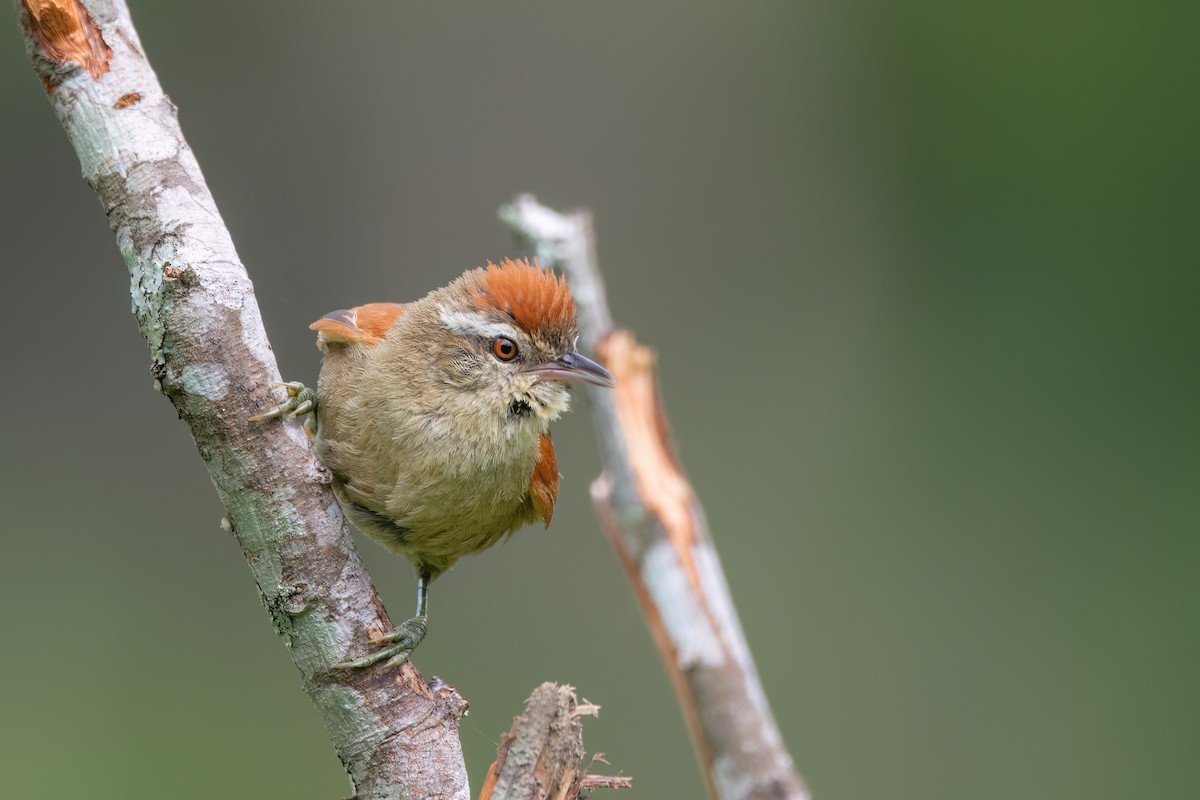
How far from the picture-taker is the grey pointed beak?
3381 mm

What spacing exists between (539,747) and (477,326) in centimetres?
128

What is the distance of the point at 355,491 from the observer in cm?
329

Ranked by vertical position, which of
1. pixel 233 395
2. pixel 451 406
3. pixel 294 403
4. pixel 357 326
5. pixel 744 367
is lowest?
pixel 233 395

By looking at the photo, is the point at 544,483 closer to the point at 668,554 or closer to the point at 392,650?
the point at 668,554

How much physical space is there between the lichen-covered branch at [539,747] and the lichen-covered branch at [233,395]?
215mm

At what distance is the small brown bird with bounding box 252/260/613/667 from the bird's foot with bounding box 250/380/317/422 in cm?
2

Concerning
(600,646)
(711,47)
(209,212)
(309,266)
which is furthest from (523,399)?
(711,47)

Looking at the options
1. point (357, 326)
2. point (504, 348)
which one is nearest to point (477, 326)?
point (504, 348)

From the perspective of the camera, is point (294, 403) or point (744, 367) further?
point (744, 367)

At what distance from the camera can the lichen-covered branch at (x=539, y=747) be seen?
2471mm

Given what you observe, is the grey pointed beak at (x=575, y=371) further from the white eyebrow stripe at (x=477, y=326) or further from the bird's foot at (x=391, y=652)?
the bird's foot at (x=391, y=652)

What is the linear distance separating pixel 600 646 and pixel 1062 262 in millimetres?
4104

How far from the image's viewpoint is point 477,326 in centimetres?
335

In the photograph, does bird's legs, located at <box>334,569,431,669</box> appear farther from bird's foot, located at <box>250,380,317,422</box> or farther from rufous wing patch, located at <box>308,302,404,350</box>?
rufous wing patch, located at <box>308,302,404,350</box>
